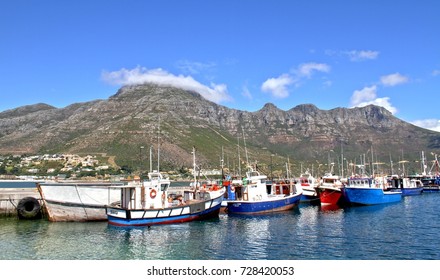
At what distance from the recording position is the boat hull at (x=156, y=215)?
35250mm

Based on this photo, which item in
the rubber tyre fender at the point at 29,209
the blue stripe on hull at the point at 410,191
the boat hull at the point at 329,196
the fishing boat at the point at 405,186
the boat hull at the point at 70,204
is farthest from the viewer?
the fishing boat at the point at 405,186

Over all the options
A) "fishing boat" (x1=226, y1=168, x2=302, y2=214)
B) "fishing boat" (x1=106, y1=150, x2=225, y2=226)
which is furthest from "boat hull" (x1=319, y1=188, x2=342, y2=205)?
"fishing boat" (x1=106, y1=150, x2=225, y2=226)

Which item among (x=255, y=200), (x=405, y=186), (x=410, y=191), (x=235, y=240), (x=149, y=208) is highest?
(x=149, y=208)

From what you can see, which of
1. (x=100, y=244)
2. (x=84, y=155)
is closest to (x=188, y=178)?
(x=84, y=155)

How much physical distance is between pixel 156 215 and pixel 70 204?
992 centimetres

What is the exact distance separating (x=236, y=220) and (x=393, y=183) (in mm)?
58367

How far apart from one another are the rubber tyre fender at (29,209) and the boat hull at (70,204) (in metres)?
3.59

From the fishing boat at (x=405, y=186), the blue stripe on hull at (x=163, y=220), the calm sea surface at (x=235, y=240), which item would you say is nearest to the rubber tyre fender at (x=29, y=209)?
the calm sea surface at (x=235, y=240)

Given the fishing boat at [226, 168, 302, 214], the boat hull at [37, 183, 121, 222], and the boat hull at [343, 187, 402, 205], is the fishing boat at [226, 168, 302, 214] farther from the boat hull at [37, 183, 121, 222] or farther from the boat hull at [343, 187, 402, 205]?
the boat hull at [37, 183, 121, 222]

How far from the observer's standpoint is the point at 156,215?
36281 mm

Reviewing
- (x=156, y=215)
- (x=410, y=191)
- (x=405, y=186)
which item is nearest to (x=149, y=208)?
(x=156, y=215)

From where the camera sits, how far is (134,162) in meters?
184

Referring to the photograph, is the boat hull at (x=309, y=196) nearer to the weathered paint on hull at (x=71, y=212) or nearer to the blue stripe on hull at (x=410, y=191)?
the blue stripe on hull at (x=410, y=191)

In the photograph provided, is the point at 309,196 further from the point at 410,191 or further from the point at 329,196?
the point at 410,191
